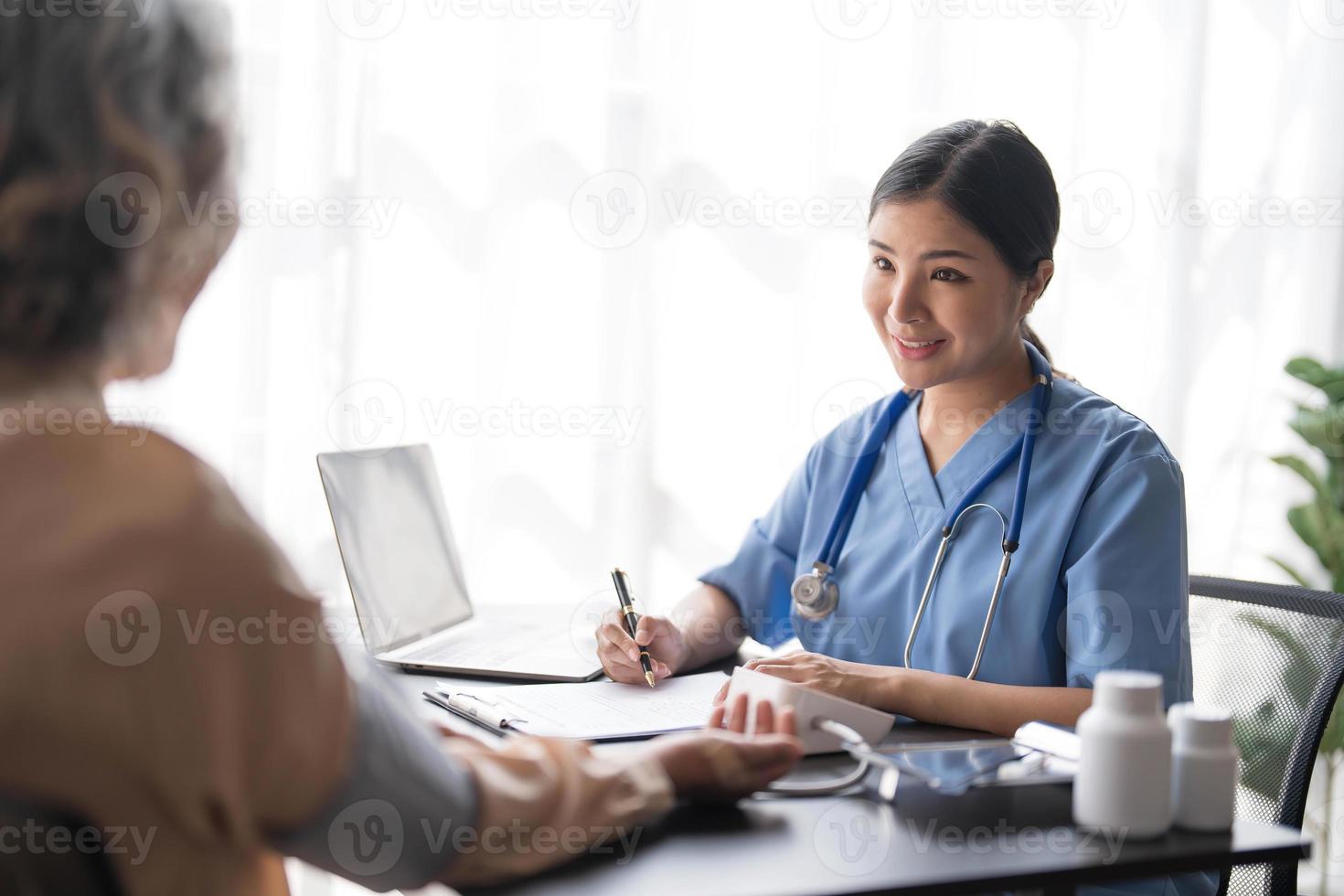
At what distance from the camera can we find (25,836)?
66cm

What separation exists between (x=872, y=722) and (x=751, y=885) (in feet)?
1.14

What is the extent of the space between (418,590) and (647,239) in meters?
1.00

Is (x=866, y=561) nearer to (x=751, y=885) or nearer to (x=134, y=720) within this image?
(x=751, y=885)

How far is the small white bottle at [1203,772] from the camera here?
36.9 inches

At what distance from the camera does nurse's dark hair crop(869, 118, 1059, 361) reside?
1.57 meters

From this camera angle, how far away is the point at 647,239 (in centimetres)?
240

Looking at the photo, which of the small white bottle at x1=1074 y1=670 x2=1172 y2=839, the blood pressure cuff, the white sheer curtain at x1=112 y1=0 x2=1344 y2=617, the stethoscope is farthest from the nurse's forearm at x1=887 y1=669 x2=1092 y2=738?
the white sheer curtain at x1=112 y1=0 x2=1344 y2=617
